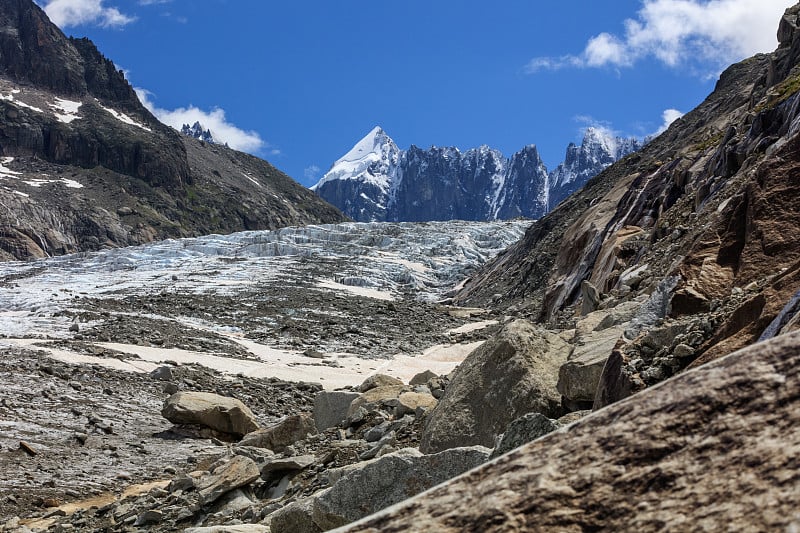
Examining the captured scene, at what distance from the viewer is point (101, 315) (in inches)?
1893

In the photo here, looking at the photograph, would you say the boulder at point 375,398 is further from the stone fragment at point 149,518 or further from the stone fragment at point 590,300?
the stone fragment at point 590,300

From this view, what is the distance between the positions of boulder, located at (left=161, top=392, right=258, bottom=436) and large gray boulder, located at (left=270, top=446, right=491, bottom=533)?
14497mm

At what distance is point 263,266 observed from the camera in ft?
347

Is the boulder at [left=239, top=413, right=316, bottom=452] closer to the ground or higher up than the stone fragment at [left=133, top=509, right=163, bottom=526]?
higher up

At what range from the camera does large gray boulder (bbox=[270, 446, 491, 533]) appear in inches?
307

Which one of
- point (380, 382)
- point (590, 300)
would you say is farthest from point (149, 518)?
point (590, 300)

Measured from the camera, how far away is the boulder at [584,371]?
991cm

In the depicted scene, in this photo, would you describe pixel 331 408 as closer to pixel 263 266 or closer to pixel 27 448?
pixel 27 448

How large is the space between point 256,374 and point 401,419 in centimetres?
2204

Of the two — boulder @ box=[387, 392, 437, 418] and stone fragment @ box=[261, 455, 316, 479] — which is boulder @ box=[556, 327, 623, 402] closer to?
boulder @ box=[387, 392, 437, 418]

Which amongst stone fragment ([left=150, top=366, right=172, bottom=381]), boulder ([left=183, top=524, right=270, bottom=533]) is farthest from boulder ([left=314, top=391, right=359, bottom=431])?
stone fragment ([left=150, top=366, right=172, bottom=381])

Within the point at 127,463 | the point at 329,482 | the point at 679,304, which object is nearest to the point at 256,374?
the point at 127,463

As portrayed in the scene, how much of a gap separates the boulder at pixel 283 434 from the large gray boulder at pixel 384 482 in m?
9.13

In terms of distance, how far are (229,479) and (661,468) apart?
1081 centimetres
